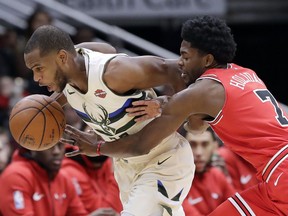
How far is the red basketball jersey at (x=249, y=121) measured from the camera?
5.03 meters

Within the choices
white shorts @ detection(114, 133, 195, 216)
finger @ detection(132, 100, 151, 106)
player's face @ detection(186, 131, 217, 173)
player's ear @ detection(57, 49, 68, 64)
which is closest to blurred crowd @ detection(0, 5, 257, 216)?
player's face @ detection(186, 131, 217, 173)

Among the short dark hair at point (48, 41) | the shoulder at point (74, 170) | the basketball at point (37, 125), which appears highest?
the short dark hair at point (48, 41)

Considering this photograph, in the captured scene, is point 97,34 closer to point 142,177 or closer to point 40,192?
point 40,192

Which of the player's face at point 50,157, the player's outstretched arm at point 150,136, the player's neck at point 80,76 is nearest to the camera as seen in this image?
the player's outstretched arm at point 150,136

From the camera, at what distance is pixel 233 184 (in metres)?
8.47

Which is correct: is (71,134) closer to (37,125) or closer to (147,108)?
(37,125)

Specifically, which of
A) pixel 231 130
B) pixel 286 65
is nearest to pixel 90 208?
pixel 231 130

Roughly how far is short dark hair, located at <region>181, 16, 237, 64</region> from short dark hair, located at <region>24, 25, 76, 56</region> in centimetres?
75

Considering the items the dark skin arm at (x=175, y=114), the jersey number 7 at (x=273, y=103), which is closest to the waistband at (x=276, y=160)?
the jersey number 7 at (x=273, y=103)

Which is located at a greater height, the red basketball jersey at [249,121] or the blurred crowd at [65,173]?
the red basketball jersey at [249,121]

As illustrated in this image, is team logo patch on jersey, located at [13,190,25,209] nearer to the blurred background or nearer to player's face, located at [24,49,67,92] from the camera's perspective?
player's face, located at [24,49,67,92]

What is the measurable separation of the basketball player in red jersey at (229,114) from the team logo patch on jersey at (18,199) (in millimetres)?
1484

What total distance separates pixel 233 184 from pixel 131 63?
11.4ft

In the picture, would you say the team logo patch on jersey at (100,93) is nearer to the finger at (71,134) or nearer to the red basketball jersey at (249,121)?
the finger at (71,134)
